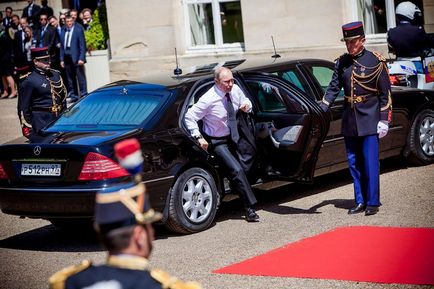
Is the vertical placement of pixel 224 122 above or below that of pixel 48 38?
below

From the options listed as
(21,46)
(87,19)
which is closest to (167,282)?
(87,19)

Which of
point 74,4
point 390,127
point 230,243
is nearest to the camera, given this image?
point 230,243

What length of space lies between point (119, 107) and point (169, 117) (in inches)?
25.4

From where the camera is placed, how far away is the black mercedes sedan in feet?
32.9

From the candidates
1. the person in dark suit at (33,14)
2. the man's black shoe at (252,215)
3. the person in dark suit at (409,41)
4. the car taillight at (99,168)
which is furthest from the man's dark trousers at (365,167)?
the person in dark suit at (33,14)

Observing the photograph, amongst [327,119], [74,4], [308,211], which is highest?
[74,4]

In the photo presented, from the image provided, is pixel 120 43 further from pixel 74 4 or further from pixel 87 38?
pixel 74 4

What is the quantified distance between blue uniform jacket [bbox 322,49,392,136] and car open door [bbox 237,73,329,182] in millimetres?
393

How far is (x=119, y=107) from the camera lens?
1105cm

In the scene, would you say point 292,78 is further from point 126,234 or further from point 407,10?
point 126,234

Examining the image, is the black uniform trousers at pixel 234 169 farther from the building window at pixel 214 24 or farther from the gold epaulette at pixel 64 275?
the building window at pixel 214 24

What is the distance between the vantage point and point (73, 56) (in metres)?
21.5

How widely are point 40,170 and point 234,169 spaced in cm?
190

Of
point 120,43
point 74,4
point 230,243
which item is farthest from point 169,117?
point 74,4
